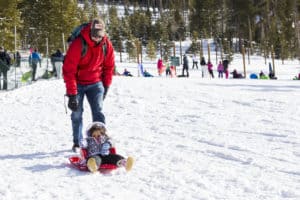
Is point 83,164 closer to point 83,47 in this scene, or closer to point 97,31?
point 83,47

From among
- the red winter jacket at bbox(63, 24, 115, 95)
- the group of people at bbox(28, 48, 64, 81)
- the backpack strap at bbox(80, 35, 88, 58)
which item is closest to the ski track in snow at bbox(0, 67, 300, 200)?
the red winter jacket at bbox(63, 24, 115, 95)

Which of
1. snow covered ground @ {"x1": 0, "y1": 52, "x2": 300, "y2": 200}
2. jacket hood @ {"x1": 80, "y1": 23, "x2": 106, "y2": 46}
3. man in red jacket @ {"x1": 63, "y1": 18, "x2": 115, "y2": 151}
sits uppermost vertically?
jacket hood @ {"x1": 80, "y1": 23, "x2": 106, "y2": 46}

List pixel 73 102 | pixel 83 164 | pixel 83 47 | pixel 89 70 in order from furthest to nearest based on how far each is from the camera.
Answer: pixel 89 70 < pixel 73 102 < pixel 83 47 < pixel 83 164

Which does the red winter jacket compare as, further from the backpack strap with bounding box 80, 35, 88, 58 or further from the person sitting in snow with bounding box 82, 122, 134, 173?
the person sitting in snow with bounding box 82, 122, 134, 173

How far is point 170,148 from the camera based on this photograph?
19.9ft

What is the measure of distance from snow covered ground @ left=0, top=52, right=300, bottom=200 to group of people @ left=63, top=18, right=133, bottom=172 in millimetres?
216

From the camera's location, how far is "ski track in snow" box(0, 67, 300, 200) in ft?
13.8

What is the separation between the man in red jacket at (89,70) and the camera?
16.9 feet

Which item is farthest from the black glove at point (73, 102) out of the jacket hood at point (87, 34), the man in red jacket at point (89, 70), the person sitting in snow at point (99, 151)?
the jacket hood at point (87, 34)

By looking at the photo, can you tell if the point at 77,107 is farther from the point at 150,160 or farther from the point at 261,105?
the point at 261,105

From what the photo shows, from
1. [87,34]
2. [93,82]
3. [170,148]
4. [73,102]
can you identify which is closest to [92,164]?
[73,102]

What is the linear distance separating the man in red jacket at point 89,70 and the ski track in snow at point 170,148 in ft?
2.23

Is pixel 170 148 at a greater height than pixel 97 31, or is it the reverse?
pixel 97 31

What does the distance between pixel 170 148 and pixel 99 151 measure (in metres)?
1.37
